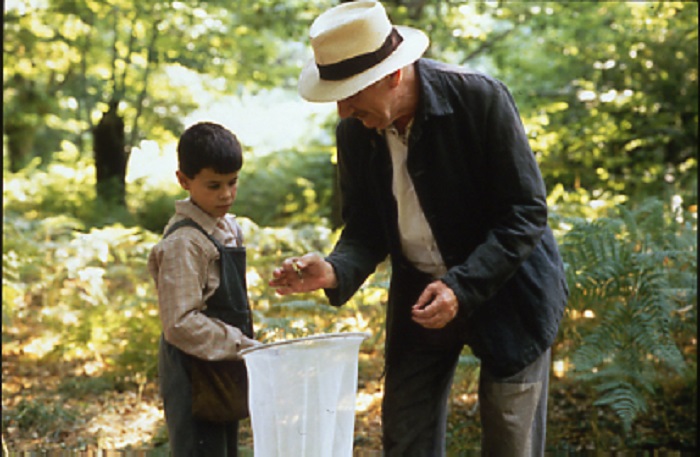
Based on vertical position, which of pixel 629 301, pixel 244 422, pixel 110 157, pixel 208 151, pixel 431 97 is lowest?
pixel 244 422

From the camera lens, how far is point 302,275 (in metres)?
2.47

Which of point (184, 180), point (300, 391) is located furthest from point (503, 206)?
point (184, 180)

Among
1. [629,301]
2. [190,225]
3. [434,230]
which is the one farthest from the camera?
[629,301]

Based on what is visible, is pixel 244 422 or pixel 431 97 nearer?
pixel 431 97

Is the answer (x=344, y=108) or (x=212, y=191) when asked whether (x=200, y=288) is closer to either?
(x=212, y=191)

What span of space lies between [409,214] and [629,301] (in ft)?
6.72

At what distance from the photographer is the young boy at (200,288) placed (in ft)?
8.05

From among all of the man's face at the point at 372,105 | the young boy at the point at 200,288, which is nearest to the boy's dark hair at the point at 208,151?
the young boy at the point at 200,288

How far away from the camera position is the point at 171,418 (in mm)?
2557

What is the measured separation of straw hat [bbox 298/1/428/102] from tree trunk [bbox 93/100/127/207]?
623cm

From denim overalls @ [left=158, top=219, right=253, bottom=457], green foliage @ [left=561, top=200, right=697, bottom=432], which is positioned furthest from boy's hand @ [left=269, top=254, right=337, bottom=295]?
green foliage @ [left=561, top=200, right=697, bottom=432]

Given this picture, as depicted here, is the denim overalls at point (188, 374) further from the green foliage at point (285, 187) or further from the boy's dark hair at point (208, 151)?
the green foliage at point (285, 187)

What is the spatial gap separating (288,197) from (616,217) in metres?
4.10

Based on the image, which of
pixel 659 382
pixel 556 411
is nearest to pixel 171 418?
pixel 556 411
